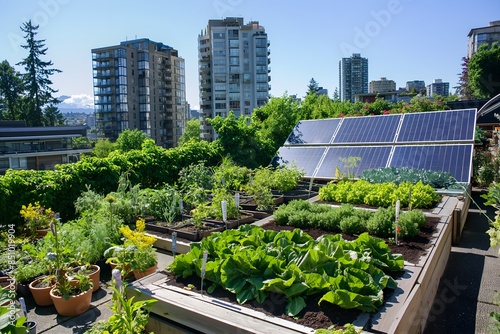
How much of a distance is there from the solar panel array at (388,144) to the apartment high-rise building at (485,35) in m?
82.7

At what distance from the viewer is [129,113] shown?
7800 centimetres

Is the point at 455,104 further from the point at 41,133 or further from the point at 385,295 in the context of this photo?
the point at 41,133

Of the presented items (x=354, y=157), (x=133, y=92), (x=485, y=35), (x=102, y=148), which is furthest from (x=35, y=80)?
(x=485, y=35)

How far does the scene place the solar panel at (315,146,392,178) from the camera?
1116cm

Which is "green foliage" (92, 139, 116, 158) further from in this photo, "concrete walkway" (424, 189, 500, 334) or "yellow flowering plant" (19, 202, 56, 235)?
"concrete walkway" (424, 189, 500, 334)

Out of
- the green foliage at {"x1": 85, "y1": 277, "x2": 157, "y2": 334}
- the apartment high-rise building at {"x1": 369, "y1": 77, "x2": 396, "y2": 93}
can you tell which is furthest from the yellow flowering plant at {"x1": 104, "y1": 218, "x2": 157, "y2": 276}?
the apartment high-rise building at {"x1": 369, "y1": 77, "x2": 396, "y2": 93}

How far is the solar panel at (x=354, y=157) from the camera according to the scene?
1116 cm

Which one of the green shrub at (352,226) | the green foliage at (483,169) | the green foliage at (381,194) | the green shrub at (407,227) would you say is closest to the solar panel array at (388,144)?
the green foliage at (381,194)

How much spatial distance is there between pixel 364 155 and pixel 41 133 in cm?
4305

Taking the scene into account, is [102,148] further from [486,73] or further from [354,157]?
[354,157]

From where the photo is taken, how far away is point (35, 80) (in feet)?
148

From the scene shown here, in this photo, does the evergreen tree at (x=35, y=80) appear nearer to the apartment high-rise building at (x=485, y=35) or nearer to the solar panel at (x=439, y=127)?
the solar panel at (x=439, y=127)

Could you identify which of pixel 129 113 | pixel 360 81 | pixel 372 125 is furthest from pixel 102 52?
pixel 372 125

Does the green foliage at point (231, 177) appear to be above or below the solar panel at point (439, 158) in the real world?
below
